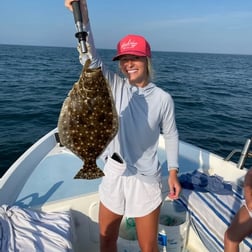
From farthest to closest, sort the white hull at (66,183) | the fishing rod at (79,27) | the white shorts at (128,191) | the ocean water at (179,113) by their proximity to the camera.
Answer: the ocean water at (179,113) < the white hull at (66,183) < the white shorts at (128,191) < the fishing rod at (79,27)

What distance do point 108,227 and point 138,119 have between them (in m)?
1.03

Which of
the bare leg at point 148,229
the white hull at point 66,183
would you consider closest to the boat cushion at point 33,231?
the white hull at point 66,183

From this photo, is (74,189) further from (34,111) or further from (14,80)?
(14,80)

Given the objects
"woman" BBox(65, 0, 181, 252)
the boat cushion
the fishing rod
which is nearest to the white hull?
the boat cushion

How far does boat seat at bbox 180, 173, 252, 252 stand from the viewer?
3.11 m

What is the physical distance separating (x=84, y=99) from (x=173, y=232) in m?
2.29

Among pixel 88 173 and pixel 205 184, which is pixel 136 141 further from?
pixel 205 184

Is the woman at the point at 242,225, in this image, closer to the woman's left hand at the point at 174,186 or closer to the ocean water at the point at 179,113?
the woman's left hand at the point at 174,186

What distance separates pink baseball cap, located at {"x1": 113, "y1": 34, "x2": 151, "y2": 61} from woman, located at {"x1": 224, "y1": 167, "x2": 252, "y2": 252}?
138cm

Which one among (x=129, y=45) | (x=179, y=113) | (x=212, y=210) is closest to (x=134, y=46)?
(x=129, y=45)

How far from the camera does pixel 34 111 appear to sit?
14.9 meters

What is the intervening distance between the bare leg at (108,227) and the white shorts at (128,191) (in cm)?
8

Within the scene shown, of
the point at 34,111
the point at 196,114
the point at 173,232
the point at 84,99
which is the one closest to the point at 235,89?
the point at 196,114

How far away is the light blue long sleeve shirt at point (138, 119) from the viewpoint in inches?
94.1
